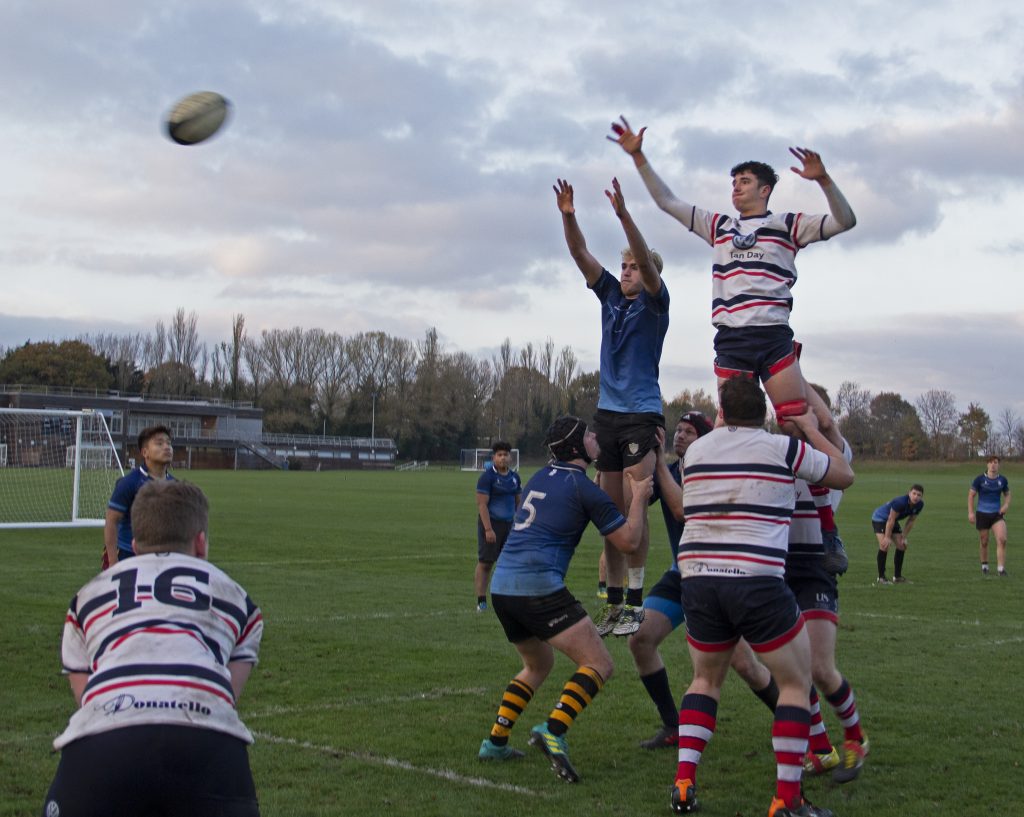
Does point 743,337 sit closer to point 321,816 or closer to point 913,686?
point 321,816

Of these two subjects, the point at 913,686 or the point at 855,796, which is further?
the point at 913,686

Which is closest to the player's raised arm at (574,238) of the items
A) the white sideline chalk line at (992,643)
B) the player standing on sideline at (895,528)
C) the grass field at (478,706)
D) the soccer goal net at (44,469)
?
the grass field at (478,706)

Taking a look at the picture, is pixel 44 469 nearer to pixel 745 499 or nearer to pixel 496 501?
pixel 496 501

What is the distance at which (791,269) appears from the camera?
24.1 feet

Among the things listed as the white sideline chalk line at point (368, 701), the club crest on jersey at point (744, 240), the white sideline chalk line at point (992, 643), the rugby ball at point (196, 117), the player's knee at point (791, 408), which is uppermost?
the rugby ball at point (196, 117)

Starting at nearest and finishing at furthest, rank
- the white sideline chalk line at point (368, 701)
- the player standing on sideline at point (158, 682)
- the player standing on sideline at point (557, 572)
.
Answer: the player standing on sideline at point (158, 682), the player standing on sideline at point (557, 572), the white sideline chalk line at point (368, 701)

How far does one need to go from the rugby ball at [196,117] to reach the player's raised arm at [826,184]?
19.0 ft

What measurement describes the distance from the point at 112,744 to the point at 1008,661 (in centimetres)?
1022

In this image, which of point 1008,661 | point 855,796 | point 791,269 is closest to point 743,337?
point 791,269

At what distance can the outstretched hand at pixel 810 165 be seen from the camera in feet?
22.6

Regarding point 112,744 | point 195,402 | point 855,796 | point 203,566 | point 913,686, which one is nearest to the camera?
point 112,744

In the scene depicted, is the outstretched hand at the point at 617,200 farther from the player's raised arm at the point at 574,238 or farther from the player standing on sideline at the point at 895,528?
the player standing on sideline at the point at 895,528

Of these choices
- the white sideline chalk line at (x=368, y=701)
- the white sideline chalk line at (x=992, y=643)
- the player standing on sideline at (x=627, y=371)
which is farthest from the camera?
the white sideline chalk line at (x=992, y=643)

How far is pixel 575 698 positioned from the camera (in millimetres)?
7230
